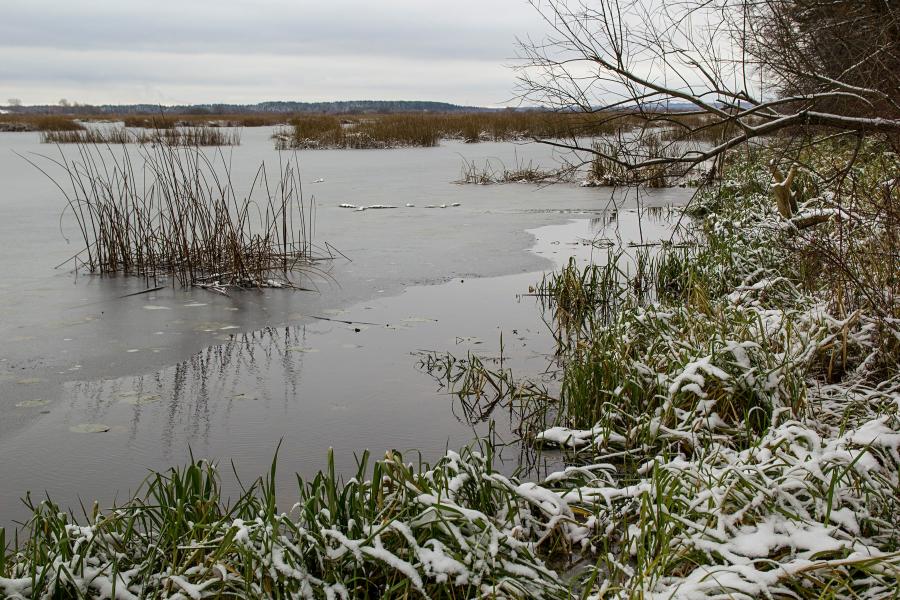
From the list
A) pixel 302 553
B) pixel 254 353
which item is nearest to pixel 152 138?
pixel 254 353

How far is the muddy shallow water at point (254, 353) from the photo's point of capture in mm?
3666

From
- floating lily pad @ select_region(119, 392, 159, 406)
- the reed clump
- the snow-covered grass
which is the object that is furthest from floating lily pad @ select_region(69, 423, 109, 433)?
the reed clump

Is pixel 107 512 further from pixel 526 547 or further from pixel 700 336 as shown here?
pixel 700 336

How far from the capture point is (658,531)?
2.36 metres

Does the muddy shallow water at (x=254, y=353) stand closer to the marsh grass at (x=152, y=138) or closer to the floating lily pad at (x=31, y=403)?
the floating lily pad at (x=31, y=403)

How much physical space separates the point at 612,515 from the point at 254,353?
304cm

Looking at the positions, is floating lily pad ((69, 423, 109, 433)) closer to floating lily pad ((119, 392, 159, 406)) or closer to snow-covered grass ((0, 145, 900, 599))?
floating lily pad ((119, 392, 159, 406))

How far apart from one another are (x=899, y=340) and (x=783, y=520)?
1.64m

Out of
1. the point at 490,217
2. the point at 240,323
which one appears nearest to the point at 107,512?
the point at 240,323

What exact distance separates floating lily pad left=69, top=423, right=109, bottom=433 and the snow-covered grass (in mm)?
900

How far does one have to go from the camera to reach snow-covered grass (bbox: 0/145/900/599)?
7.43ft

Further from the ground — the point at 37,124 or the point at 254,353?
the point at 37,124

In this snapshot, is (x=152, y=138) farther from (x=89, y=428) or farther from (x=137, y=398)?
(x=89, y=428)

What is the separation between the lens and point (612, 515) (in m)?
2.72
